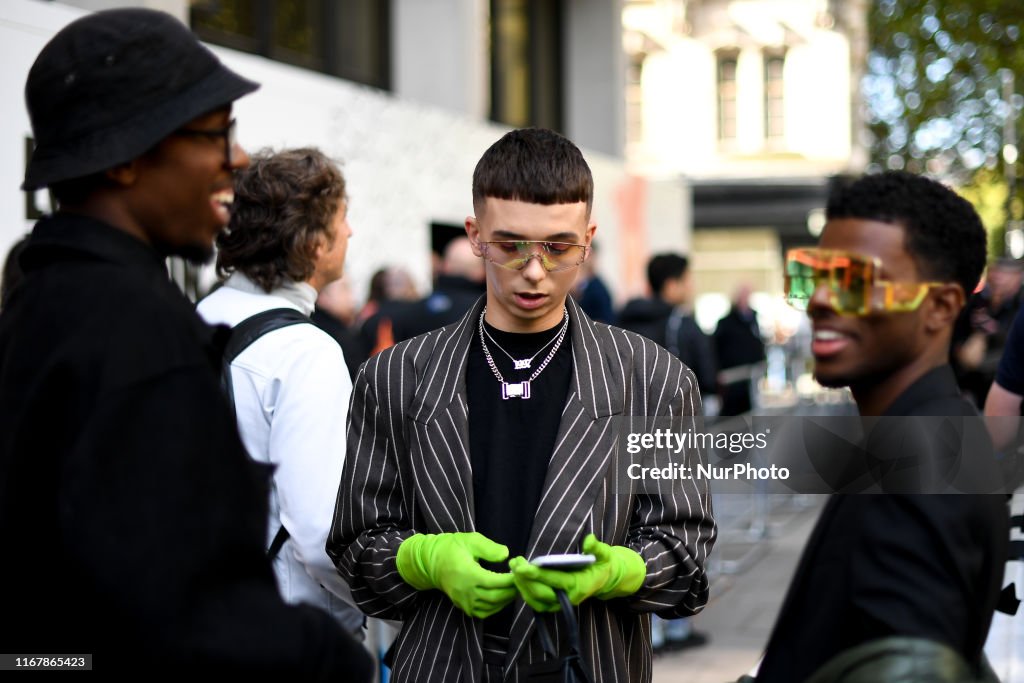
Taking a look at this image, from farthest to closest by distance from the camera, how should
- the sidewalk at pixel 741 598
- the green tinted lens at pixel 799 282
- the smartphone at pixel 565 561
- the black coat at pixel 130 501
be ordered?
the sidewalk at pixel 741 598 → the smartphone at pixel 565 561 → the green tinted lens at pixel 799 282 → the black coat at pixel 130 501

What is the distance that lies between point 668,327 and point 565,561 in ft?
21.4

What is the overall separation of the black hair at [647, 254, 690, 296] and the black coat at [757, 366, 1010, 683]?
7017 mm

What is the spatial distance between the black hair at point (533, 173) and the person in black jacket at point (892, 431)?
0.76 metres

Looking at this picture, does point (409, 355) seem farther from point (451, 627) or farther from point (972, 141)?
point (972, 141)

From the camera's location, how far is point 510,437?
2723 mm

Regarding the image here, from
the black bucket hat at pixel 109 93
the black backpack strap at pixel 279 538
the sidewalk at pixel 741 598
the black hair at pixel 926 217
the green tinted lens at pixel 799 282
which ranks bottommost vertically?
the sidewalk at pixel 741 598

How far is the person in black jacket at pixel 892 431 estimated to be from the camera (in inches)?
70.7

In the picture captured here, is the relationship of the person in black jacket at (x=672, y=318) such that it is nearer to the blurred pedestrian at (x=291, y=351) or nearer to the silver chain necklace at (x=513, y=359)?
the blurred pedestrian at (x=291, y=351)

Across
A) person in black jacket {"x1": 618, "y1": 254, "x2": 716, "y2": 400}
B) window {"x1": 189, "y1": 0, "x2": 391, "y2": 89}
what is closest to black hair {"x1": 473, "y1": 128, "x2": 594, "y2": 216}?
person in black jacket {"x1": 618, "y1": 254, "x2": 716, "y2": 400}

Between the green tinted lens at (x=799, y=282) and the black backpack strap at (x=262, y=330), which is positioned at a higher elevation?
the green tinted lens at (x=799, y=282)

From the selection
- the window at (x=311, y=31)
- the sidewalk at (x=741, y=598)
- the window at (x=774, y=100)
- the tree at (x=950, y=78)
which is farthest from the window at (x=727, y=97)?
the sidewalk at (x=741, y=598)

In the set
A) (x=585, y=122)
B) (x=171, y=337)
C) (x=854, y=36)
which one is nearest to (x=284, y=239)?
(x=171, y=337)

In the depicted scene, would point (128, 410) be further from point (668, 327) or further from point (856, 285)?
point (668, 327)

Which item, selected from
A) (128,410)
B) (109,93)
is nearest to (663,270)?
(109,93)
